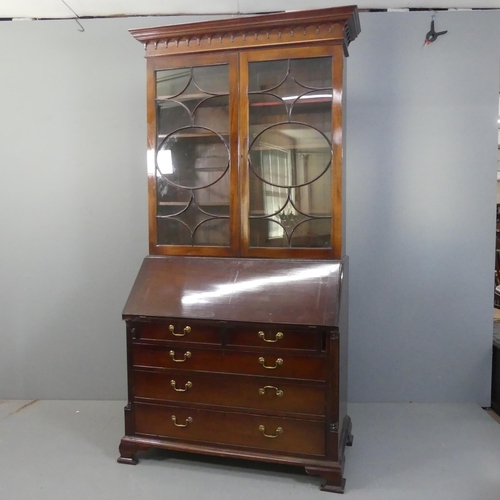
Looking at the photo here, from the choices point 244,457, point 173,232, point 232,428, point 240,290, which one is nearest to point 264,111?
point 173,232

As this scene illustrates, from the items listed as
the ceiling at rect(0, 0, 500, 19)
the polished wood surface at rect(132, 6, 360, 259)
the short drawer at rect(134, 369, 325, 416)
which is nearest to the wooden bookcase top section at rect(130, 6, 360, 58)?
the polished wood surface at rect(132, 6, 360, 259)

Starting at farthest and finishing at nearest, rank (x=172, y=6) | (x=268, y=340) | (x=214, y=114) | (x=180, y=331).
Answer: (x=172, y=6) → (x=214, y=114) → (x=180, y=331) → (x=268, y=340)

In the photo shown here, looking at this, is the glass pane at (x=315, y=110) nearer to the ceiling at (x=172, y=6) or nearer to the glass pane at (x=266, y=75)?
the glass pane at (x=266, y=75)

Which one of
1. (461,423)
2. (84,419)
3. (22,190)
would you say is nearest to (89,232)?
(22,190)

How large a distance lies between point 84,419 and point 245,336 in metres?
1.21

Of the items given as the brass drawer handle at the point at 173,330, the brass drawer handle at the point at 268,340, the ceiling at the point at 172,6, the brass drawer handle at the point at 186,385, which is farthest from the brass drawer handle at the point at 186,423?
the ceiling at the point at 172,6

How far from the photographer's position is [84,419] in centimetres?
255

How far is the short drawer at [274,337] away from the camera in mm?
1900

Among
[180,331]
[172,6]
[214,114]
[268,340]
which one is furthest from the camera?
[172,6]

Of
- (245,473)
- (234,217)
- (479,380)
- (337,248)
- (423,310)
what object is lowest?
(245,473)

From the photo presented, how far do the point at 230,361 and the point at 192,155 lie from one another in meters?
0.98

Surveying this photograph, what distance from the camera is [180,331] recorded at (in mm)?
2039

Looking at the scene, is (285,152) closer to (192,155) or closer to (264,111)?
(264,111)

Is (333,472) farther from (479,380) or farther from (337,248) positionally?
(479,380)
